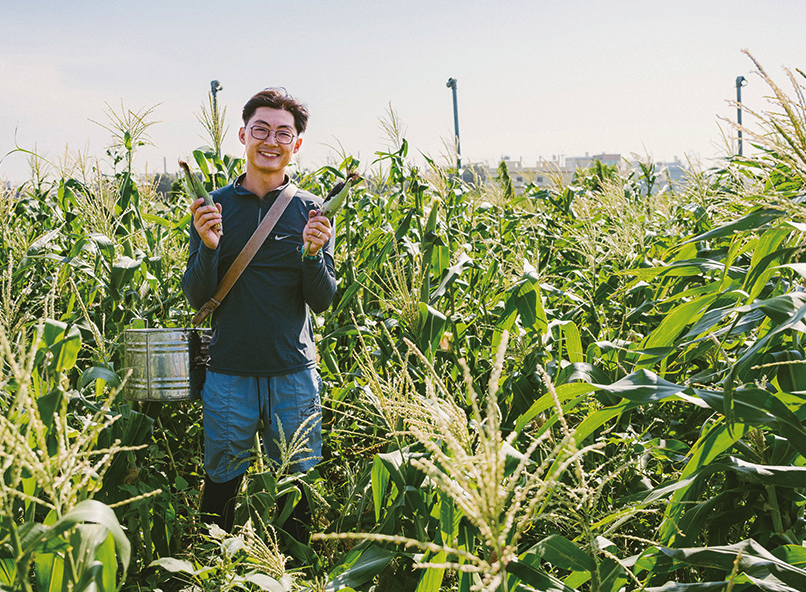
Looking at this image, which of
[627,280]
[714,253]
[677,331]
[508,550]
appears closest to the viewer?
[508,550]

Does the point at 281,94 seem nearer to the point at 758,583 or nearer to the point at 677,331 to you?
the point at 677,331

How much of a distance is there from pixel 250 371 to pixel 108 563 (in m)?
1.46

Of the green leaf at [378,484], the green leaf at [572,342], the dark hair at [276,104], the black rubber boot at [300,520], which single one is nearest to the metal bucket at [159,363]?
the black rubber boot at [300,520]

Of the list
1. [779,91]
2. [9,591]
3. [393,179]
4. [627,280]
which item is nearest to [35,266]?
[393,179]

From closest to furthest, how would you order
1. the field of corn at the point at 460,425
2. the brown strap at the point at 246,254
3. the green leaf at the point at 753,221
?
1. the field of corn at the point at 460,425
2. the green leaf at the point at 753,221
3. the brown strap at the point at 246,254

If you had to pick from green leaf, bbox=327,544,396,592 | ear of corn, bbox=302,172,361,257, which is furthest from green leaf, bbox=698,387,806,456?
ear of corn, bbox=302,172,361,257

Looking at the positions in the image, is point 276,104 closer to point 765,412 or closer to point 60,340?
point 60,340

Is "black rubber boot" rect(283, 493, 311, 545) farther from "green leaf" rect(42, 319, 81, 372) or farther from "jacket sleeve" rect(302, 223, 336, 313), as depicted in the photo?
"green leaf" rect(42, 319, 81, 372)

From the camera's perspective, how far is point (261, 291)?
2666 mm

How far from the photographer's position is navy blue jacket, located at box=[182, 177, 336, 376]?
2.64 meters

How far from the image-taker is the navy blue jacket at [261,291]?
2.64 metres

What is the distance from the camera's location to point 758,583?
1.33m

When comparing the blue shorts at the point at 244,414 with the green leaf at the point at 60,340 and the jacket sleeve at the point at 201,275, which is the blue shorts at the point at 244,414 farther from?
the green leaf at the point at 60,340

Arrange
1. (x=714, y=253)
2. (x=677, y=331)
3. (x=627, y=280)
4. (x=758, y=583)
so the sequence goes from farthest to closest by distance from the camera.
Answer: (x=627, y=280), (x=714, y=253), (x=677, y=331), (x=758, y=583)
